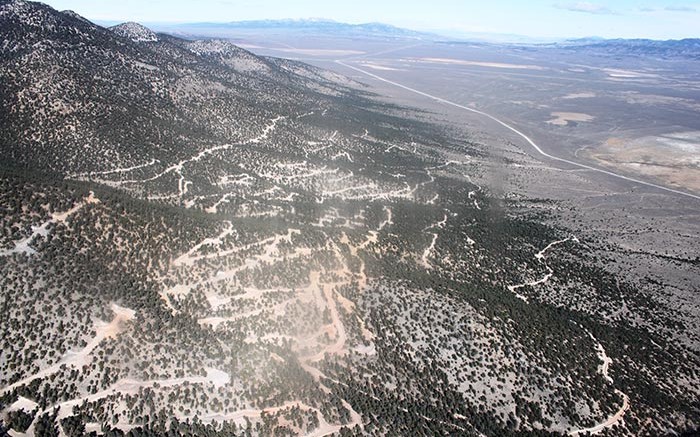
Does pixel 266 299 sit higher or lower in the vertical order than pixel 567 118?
lower

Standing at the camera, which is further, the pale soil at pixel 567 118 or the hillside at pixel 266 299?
the pale soil at pixel 567 118

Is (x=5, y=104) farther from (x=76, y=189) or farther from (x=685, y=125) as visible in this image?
(x=685, y=125)

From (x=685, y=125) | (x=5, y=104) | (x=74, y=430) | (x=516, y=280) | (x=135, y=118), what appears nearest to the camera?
(x=74, y=430)

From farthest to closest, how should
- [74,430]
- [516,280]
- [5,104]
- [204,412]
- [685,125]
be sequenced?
[685,125] → [5,104] → [516,280] → [204,412] → [74,430]

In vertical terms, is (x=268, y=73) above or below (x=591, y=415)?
above

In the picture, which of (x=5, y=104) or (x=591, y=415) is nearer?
(x=591, y=415)

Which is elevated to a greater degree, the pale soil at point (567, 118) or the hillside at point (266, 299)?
the pale soil at point (567, 118)

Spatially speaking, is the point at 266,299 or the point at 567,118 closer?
the point at 266,299

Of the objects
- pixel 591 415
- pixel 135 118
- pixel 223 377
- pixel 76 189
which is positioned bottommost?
pixel 591 415

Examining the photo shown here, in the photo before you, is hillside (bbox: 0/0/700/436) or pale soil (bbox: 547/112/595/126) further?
pale soil (bbox: 547/112/595/126)

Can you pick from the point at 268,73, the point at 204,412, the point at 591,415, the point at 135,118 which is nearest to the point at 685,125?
the point at 268,73

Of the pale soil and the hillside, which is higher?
the pale soil
